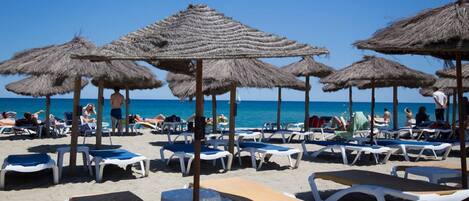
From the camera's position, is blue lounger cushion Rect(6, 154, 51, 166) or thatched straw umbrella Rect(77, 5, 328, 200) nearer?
thatched straw umbrella Rect(77, 5, 328, 200)

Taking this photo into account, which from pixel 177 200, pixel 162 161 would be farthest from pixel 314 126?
pixel 177 200

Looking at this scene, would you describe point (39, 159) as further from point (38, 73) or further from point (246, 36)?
point (246, 36)

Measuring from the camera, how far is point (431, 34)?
12.4 ft

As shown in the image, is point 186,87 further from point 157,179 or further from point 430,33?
point 430,33

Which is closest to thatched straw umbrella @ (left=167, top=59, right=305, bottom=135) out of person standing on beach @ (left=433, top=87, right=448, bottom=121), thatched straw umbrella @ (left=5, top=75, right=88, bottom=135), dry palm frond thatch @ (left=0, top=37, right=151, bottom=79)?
dry palm frond thatch @ (left=0, top=37, right=151, bottom=79)

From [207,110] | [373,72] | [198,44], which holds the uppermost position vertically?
[373,72]

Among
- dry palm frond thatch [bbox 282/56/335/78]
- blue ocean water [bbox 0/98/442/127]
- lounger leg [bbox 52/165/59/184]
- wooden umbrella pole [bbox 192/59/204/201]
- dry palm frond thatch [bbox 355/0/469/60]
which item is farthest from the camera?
blue ocean water [bbox 0/98/442/127]

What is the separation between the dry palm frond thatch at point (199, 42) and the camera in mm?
3148

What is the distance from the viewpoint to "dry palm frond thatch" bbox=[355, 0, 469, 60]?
12.0 feet

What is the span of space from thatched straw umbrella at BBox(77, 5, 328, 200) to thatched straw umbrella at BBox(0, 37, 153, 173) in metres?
2.90

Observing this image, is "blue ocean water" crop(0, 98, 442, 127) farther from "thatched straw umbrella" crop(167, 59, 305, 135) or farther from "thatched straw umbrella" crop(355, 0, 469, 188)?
"thatched straw umbrella" crop(355, 0, 469, 188)

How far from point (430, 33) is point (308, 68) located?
8.84 m

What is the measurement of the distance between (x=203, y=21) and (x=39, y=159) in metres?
3.84

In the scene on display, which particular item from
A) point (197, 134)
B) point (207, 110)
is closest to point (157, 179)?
point (197, 134)
